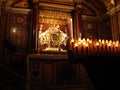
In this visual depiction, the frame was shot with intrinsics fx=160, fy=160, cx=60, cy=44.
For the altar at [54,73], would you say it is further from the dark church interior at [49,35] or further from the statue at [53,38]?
the statue at [53,38]

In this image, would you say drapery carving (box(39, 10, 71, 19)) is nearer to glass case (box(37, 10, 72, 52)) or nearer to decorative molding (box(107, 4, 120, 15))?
glass case (box(37, 10, 72, 52))

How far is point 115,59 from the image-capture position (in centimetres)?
255

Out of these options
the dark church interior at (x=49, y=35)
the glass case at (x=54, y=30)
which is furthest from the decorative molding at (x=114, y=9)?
the glass case at (x=54, y=30)

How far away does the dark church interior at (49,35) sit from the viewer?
17.1 feet

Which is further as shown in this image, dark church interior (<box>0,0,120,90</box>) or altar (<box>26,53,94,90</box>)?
dark church interior (<box>0,0,120,90</box>)

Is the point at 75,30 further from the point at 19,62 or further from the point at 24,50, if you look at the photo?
the point at 19,62

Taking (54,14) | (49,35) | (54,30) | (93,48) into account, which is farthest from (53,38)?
(93,48)

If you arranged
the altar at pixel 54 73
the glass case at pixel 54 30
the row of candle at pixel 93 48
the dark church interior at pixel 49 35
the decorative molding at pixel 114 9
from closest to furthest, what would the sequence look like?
the row of candle at pixel 93 48, the altar at pixel 54 73, the dark church interior at pixel 49 35, the decorative molding at pixel 114 9, the glass case at pixel 54 30

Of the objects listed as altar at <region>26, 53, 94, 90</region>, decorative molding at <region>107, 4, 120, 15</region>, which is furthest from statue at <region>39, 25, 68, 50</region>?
decorative molding at <region>107, 4, 120, 15</region>

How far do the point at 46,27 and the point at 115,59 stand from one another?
604cm

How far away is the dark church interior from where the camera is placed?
522 centimetres

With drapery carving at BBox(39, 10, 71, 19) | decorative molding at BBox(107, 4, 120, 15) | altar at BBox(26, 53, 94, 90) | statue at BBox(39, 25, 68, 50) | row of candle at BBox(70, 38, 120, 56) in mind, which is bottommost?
altar at BBox(26, 53, 94, 90)

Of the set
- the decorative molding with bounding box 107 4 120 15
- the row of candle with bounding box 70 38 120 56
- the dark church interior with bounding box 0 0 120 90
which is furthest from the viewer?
the decorative molding with bounding box 107 4 120 15

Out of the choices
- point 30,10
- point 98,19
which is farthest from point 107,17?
point 30,10
